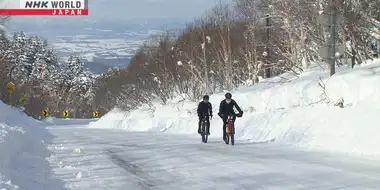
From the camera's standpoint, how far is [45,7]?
14.8 m

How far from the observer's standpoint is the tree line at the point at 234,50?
848 inches

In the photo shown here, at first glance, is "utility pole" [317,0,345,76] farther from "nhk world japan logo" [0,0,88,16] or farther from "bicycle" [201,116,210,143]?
"nhk world japan logo" [0,0,88,16]

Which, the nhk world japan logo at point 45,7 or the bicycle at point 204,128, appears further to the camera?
the bicycle at point 204,128

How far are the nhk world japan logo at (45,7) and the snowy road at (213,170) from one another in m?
3.92

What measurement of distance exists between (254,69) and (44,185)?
29034mm

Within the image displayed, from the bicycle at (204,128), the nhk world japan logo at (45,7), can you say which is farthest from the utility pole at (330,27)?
the nhk world japan logo at (45,7)

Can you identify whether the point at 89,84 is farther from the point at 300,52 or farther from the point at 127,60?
the point at 300,52

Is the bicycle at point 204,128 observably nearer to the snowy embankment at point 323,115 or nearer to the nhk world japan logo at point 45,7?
the snowy embankment at point 323,115

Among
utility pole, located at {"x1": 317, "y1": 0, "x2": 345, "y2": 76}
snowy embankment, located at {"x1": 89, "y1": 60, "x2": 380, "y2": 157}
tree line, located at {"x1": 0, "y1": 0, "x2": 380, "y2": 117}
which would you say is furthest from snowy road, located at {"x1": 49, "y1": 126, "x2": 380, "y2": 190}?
tree line, located at {"x1": 0, "y1": 0, "x2": 380, "y2": 117}

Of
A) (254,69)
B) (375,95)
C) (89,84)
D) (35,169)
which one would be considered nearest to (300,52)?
(254,69)

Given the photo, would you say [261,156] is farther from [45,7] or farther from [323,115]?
[45,7]

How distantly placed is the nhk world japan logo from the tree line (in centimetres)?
840

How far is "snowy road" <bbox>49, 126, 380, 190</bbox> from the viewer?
29.5 feet

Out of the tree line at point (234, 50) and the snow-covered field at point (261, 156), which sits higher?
the tree line at point (234, 50)
